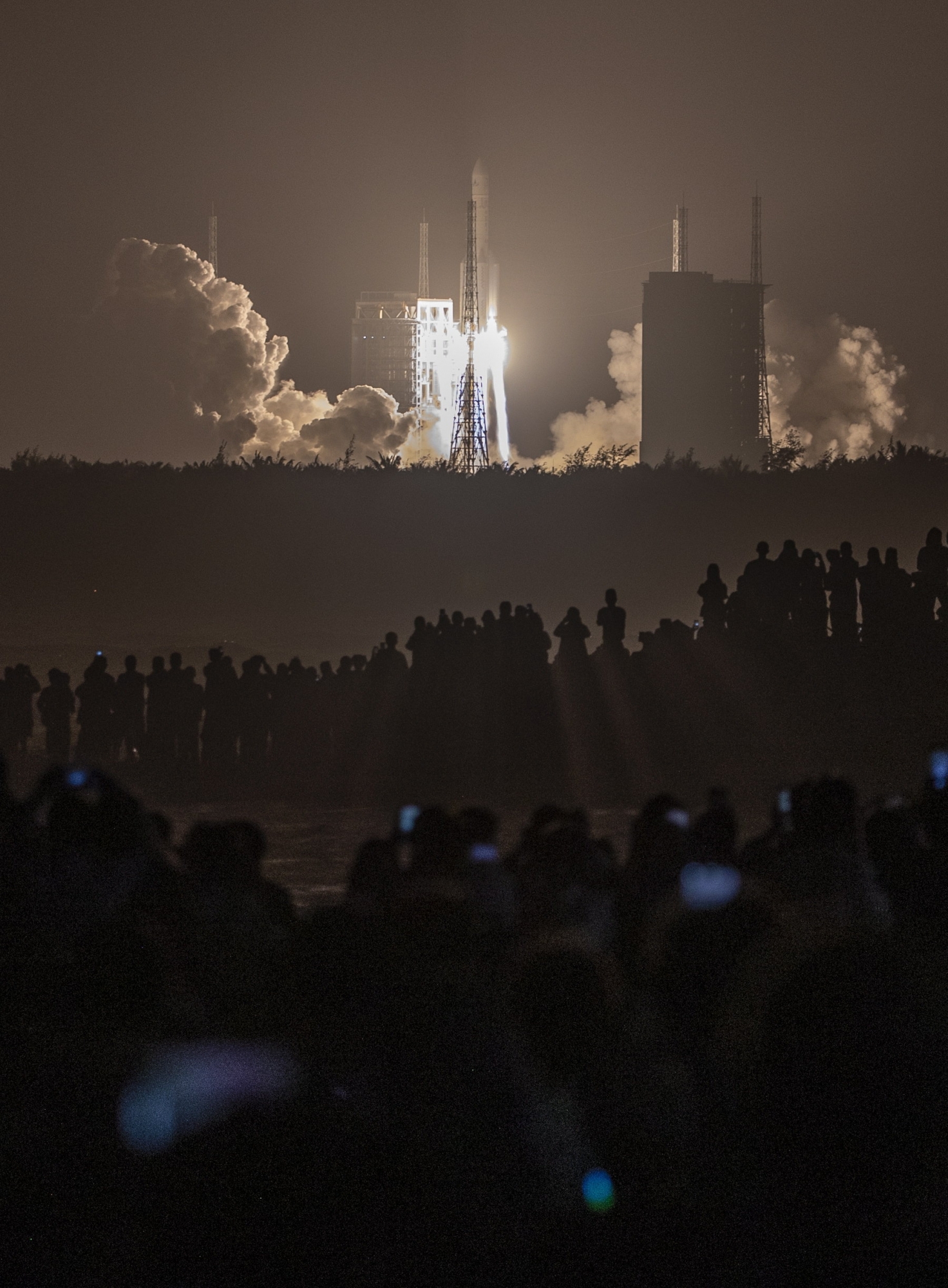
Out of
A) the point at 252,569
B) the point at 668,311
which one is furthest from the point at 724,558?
the point at 668,311

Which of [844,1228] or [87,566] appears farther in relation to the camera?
[87,566]

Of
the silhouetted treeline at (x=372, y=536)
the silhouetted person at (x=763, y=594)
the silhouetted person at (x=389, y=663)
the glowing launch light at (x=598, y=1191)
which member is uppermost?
the silhouetted treeline at (x=372, y=536)

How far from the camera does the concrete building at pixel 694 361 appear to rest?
90875 mm

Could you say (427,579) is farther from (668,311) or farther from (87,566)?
(668,311)

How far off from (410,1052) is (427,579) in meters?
39.2

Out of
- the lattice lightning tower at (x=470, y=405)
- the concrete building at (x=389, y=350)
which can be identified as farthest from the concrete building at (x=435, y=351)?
the lattice lightning tower at (x=470, y=405)

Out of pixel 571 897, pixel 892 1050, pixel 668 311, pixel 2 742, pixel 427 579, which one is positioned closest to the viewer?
pixel 892 1050

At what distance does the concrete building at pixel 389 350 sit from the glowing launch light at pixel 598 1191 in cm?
10721

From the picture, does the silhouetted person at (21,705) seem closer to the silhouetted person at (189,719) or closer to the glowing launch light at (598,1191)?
the silhouetted person at (189,719)

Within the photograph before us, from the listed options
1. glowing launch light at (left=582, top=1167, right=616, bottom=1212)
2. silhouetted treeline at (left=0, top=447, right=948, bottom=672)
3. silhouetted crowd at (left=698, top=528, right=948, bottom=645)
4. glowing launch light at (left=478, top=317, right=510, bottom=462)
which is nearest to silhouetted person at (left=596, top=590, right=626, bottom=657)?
silhouetted crowd at (left=698, top=528, right=948, bottom=645)

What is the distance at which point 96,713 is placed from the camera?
72.4 ft

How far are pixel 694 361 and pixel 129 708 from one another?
73.5 meters

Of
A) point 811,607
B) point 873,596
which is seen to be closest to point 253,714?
point 811,607

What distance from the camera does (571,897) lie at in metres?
6.29
